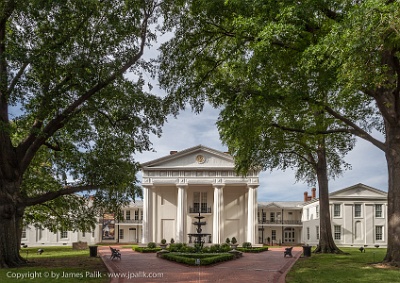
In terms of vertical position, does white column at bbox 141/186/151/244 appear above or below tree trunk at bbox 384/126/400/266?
below

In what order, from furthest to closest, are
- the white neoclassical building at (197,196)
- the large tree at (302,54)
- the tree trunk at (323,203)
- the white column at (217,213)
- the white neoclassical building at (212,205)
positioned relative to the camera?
the white neoclassical building at (212,205), the white neoclassical building at (197,196), the white column at (217,213), the tree trunk at (323,203), the large tree at (302,54)

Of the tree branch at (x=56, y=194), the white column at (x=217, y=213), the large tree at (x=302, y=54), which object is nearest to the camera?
the large tree at (x=302, y=54)

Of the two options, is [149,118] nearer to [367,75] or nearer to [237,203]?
[367,75]

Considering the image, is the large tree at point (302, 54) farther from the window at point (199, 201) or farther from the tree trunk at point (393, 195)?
the window at point (199, 201)

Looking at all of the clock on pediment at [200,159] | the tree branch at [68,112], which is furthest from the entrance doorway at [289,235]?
the tree branch at [68,112]

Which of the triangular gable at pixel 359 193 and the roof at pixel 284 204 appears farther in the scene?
the roof at pixel 284 204

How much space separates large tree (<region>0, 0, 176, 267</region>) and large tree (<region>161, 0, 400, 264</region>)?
172cm

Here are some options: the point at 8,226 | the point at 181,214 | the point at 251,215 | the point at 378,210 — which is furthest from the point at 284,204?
the point at 8,226

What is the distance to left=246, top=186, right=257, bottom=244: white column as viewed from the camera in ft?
155

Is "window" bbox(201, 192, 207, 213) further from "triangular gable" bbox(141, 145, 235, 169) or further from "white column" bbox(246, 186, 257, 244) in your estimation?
"white column" bbox(246, 186, 257, 244)

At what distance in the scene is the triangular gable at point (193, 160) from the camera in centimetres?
4934

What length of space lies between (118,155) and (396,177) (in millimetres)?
11808

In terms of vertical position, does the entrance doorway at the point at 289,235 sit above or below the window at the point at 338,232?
below

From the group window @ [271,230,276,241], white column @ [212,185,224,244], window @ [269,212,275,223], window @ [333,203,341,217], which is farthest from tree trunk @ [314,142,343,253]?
window @ [269,212,275,223]
